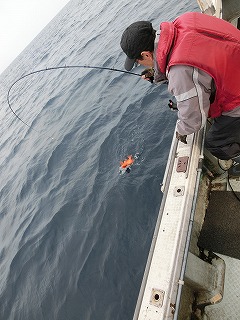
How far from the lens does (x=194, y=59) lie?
2.46 metres

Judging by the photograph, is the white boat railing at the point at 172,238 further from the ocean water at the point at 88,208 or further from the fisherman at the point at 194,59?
the ocean water at the point at 88,208

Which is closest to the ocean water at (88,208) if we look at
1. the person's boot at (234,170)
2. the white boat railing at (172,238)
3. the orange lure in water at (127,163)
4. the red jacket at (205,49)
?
the orange lure in water at (127,163)

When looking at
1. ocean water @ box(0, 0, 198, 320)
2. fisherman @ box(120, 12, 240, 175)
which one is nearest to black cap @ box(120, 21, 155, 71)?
fisherman @ box(120, 12, 240, 175)

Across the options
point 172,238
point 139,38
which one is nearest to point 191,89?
point 139,38

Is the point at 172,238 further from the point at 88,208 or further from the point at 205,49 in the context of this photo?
the point at 88,208

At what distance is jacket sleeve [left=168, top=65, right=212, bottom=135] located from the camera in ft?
8.27

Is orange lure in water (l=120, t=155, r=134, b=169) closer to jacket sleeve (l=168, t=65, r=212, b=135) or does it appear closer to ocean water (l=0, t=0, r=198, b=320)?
ocean water (l=0, t=0, r=198, b=320)

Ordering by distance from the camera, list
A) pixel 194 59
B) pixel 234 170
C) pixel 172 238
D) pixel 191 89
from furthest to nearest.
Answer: pixel 234 170, pixel 172 238, pixel 191 89, pixel 194 59

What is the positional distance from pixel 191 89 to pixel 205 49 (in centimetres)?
38

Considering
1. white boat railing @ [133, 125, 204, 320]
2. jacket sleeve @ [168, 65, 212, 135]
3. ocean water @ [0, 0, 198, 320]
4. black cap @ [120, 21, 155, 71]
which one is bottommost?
ocean water @ [0, 0, 198, 320]

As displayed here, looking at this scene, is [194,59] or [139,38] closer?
[194,59]

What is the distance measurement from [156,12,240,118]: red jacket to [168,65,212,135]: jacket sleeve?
0.06 meters

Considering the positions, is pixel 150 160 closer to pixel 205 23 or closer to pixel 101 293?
pixel 101 293

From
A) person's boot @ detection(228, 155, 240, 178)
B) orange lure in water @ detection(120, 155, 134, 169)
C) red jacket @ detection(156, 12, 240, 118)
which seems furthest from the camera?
orange lure in water @ detection(120, 155, 134, 169)
